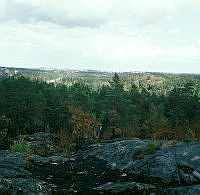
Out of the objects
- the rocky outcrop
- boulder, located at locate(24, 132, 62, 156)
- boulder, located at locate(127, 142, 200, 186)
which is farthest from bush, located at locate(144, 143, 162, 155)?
boulder, located at locate(24, 132, 62, 156)

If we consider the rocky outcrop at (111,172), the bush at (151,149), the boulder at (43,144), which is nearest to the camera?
the rocky outcrop at (111,172)

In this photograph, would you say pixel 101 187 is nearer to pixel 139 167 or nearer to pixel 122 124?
pixel 139 167

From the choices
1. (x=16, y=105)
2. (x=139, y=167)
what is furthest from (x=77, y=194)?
(x=16, y=105)

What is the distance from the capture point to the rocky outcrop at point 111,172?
2378cm

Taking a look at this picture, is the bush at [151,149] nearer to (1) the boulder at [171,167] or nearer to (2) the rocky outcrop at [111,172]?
(2) the rocky outcrop at [111,172]

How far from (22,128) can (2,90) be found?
11.9 m

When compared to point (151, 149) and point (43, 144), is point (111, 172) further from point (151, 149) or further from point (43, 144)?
point (43, 144)

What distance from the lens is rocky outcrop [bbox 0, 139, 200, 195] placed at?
23.8 metres

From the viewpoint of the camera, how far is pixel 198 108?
238ft

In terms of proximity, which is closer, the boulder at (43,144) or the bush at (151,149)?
the bush at (151,149)

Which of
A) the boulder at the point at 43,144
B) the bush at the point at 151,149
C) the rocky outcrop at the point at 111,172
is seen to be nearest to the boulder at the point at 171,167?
the rocky outcrop at the point at 111,172

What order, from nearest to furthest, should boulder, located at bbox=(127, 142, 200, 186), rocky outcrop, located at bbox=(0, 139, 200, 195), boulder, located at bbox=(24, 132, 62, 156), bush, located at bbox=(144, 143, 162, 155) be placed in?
rocky outcrop, located at bbox=(0, 139, 200, 195) < boulder, located at bbox=(127, 142, 200, 186) < bush, located at bbox=(144, 143, 162, 155) < boulder, located at bbox=(24, 132, 62, 156)

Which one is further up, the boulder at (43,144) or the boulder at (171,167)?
the boulder at (171,167)

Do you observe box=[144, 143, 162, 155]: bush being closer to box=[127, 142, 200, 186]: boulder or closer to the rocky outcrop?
the rocky outcrop
